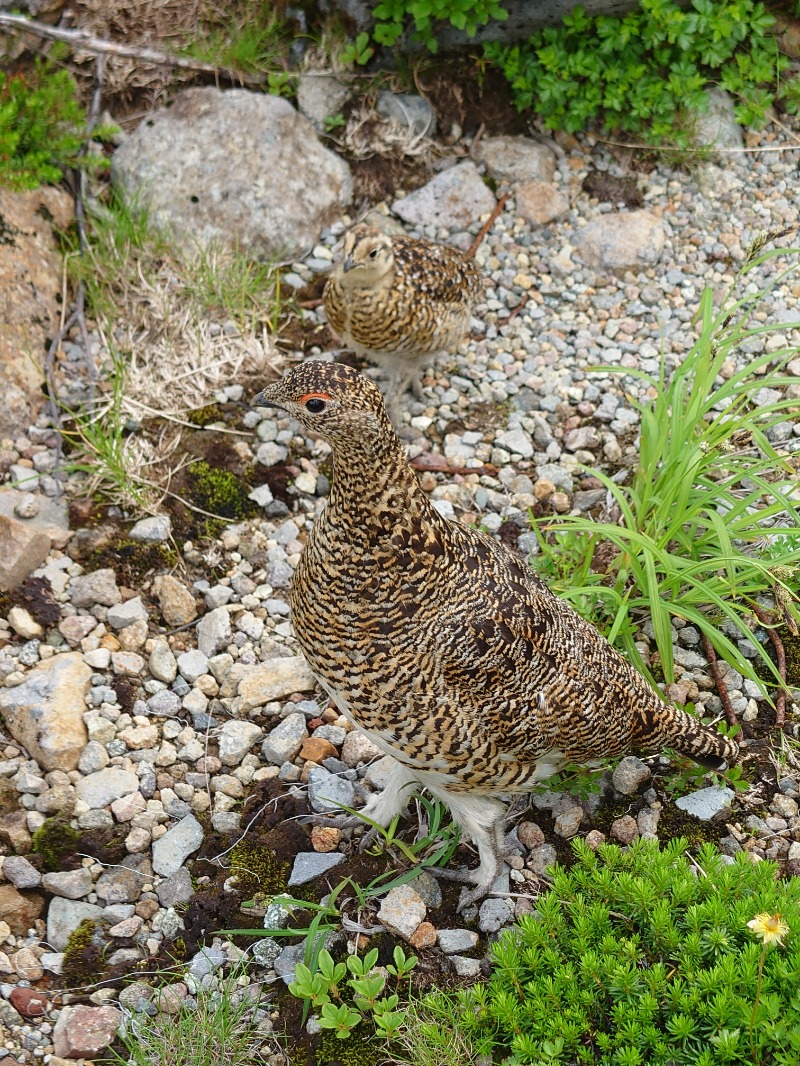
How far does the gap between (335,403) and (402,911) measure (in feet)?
6.56

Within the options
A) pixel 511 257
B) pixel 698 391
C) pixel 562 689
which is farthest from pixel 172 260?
pixel 562 689

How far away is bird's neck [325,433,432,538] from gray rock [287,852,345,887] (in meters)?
1.50

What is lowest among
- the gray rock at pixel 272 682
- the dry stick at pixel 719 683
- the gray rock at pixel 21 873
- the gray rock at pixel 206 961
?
the gray rock at pixel 21 873

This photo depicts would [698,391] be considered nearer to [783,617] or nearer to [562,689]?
[783,617]

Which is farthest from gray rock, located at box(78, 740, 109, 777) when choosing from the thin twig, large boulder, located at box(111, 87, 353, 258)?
the thin twig

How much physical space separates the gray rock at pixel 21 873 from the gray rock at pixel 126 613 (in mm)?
1227

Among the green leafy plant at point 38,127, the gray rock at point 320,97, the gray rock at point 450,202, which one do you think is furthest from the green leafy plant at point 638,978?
the gray rock at point 320,97

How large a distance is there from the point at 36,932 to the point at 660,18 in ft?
20.2

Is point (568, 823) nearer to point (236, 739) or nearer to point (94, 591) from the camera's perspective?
point (236, 739)

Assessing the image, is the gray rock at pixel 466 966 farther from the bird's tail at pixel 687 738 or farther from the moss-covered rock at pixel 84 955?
the moss-covered rock at pixel 84 955

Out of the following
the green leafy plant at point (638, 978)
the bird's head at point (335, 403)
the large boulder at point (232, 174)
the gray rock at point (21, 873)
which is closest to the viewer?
the green leafy plant at point (638, 978)

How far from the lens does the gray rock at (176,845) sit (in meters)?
4.26

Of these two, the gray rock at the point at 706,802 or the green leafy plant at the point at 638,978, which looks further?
the gray rock at the point at 706,802

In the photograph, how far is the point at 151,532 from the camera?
5352mm
